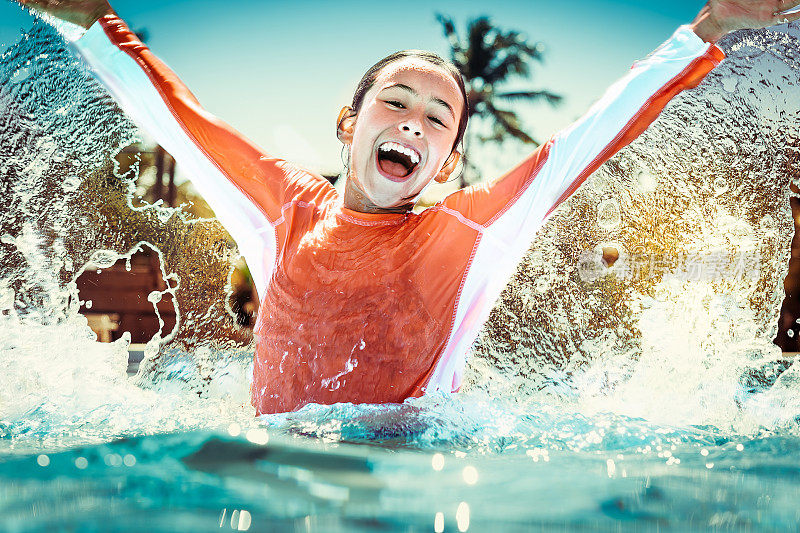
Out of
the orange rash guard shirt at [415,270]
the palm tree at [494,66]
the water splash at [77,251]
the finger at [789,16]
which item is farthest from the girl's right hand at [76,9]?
the palm tree at [494,66]

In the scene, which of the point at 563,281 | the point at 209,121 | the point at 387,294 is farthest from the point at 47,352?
the point at 563,281

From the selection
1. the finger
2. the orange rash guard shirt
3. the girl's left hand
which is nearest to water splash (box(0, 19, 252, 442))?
the orange rash guard shirt

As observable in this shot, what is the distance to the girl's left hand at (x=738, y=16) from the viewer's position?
83.0 inches

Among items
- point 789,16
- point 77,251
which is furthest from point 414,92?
point 77,251

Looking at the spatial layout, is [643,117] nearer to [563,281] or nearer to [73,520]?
[563,281]

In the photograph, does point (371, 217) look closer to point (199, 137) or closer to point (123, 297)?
point (199, 137)

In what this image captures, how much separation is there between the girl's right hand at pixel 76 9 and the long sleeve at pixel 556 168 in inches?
62.8

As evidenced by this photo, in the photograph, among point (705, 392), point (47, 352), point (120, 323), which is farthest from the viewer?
point (120, 323)

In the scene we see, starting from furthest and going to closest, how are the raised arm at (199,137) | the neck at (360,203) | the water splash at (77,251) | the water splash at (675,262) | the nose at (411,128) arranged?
the water splash at (675,262)
the water splash at (77,251)
the raised arm at (199,137)
the neck at (360,203)
the nose at (411,128)

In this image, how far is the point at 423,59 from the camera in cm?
239

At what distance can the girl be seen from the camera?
2.05 metres

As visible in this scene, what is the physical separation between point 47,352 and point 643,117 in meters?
2.50

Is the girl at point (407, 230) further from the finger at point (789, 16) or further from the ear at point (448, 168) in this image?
the ear at point (448, 168)

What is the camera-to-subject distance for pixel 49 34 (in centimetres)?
282
